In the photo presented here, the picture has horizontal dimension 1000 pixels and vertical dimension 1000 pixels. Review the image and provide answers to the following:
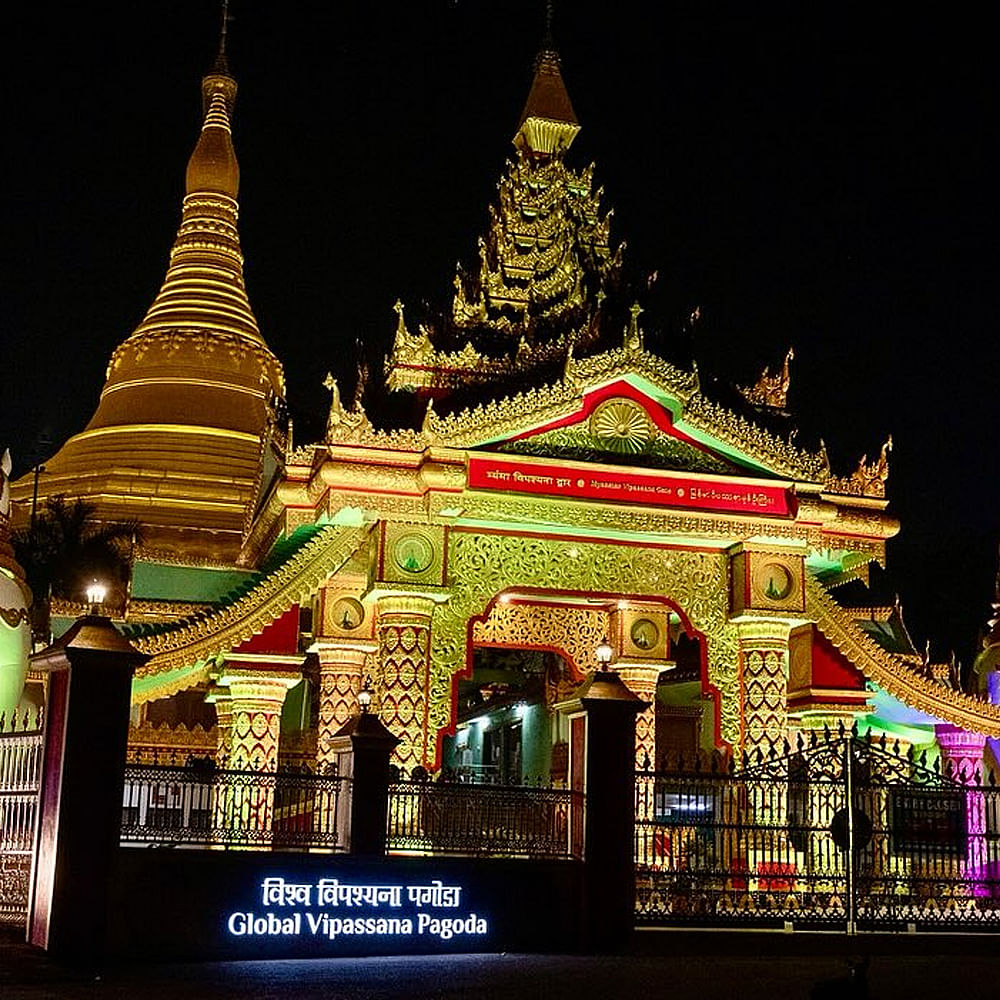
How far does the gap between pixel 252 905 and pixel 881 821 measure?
8.37 metres

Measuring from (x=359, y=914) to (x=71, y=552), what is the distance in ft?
48.3

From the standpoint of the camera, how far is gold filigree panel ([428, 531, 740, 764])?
1972cm

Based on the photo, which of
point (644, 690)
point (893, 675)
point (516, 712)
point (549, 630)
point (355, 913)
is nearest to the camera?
point (355, 913)

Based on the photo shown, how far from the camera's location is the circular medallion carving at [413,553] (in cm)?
1947

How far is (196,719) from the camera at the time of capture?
26.4m

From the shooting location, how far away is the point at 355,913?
46.2 ft

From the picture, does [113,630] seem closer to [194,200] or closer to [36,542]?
[36,542]

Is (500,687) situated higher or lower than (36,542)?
lower

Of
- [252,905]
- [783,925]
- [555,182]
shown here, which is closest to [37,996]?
[252,905]

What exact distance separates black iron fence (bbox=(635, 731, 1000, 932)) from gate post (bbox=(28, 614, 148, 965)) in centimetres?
539

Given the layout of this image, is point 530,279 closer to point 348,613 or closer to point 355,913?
point 348,613

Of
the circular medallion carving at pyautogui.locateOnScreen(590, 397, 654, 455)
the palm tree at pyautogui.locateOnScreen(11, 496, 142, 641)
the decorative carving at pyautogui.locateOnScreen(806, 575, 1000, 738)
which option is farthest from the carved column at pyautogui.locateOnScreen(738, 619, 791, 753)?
the palm tree at pyautogui.locateOnScreen(11, 496, 142, 641)

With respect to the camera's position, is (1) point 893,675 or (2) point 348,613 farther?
(1) point 893,675

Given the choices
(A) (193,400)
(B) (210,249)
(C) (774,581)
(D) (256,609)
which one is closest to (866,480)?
(C) (774,581)
